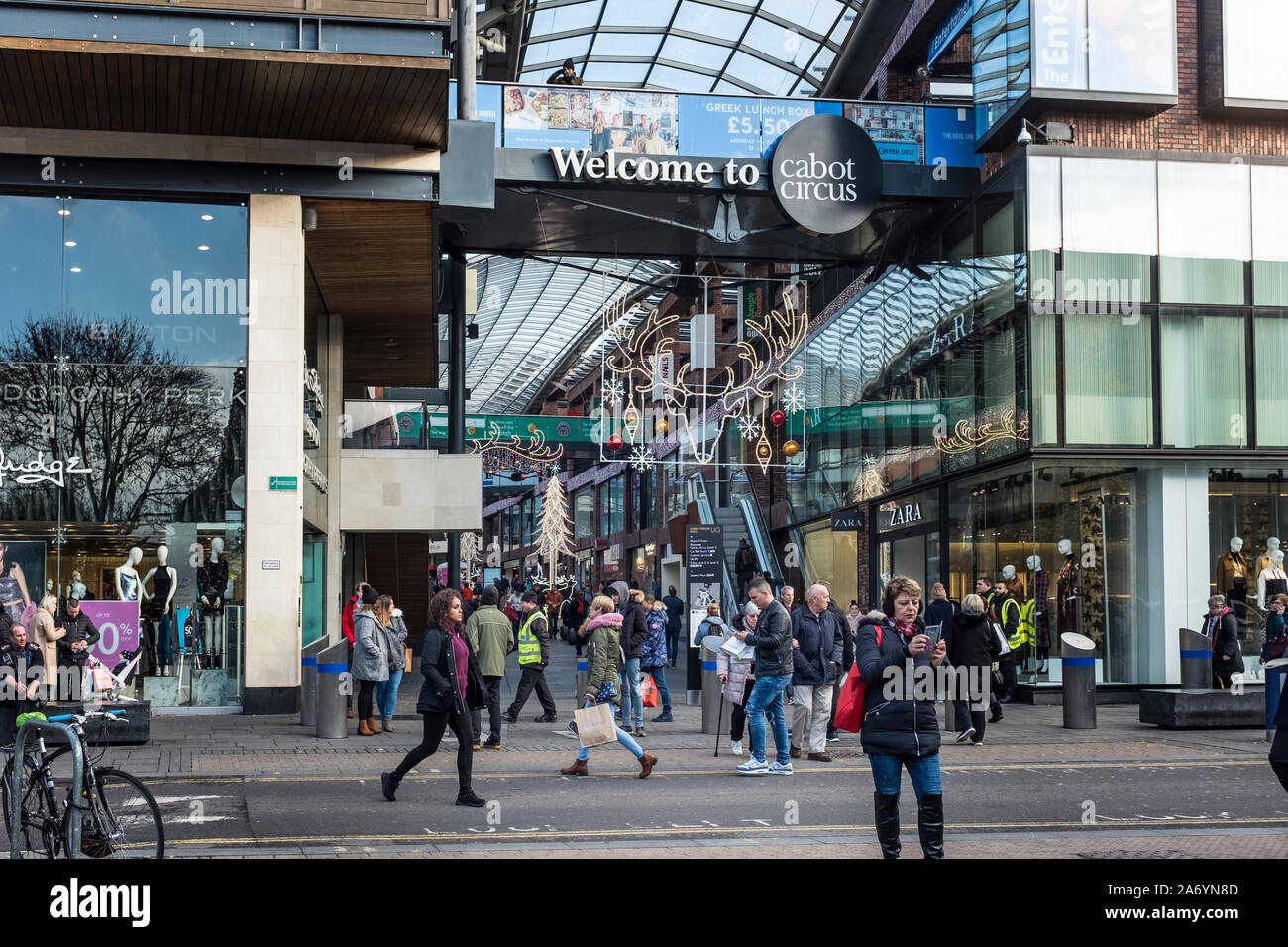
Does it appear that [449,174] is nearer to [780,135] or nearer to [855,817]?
[780,135]

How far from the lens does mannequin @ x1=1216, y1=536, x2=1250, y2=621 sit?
2191 cm

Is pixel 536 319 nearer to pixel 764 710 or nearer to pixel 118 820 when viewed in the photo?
pixel 764 710

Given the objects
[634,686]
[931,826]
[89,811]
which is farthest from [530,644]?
[931,826]

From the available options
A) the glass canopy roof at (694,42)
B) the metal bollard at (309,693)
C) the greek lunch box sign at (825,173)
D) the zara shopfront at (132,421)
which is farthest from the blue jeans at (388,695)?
the glass canopy roof at (694,42)

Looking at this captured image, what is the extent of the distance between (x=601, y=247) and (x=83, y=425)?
11096 mm

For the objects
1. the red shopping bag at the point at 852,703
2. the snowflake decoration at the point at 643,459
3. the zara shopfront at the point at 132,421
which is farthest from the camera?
the snowflake decoration at the point at 643,459

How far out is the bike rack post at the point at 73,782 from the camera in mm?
6895

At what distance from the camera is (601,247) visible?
85.8ft

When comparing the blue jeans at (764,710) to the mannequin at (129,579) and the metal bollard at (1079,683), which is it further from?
the mannequin at (129,579)

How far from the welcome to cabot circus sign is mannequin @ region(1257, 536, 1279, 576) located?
843cm

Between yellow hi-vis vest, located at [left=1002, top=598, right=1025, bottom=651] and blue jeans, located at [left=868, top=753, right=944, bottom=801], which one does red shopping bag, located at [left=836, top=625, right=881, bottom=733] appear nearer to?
blue jeans, located at [left=868, top=753, right=944, bottom=801]

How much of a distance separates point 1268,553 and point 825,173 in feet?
30.9

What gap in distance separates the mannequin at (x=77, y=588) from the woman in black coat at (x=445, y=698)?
8.10 meters
